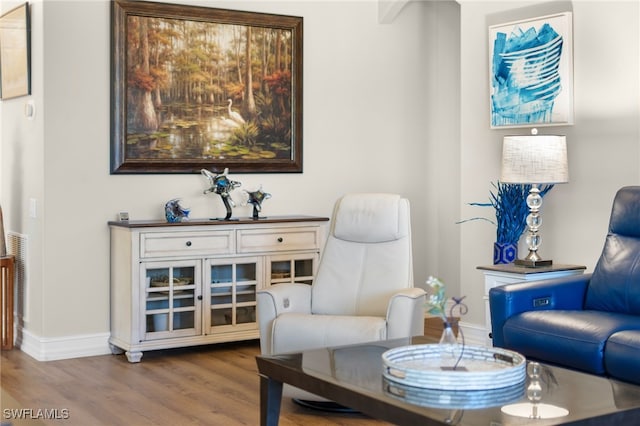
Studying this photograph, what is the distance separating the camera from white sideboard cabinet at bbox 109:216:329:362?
5.25 meters

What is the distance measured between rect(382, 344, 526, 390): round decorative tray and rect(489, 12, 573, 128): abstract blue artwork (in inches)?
96.9

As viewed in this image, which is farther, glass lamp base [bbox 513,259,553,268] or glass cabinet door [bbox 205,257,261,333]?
glass cabinet door [bbox 205,257,261,333]

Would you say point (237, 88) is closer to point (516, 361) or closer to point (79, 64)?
point (79, 64)

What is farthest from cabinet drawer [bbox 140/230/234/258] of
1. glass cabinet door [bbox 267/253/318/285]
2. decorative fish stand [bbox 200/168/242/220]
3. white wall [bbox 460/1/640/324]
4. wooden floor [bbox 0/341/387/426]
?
white wall [bbox 460/1/640/324]

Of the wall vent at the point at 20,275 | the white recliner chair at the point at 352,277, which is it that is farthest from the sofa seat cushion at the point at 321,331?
the wall vent at the point at 20,275

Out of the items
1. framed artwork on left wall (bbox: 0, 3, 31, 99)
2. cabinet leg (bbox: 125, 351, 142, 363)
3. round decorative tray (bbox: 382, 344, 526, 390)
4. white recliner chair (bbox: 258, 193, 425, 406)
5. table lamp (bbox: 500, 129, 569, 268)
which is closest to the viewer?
round decorative tray (bbox: 382, 344, 526, 390)

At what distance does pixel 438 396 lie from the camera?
266 centimetres

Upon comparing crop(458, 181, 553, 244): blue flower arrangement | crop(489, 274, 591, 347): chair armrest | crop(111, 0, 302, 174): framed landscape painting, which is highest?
crop(111, 0, 302, 174): framed landscape painting

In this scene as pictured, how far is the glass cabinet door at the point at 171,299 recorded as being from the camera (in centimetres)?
529

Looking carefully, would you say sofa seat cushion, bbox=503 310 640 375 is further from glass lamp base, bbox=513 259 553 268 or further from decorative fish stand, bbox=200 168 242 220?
decorative fish stand, bbox=200 168 242 220

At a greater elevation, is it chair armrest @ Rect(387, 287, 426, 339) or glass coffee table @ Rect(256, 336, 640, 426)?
chair armrest @ Rect(387, 287, 426, 339)

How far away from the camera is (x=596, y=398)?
2709 millimetres

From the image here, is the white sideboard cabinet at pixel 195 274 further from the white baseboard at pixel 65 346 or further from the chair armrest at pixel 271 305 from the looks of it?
the chair armrest at pixel 271 305

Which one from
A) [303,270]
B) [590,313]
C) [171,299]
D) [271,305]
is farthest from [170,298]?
[590,313]
